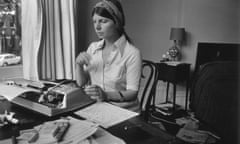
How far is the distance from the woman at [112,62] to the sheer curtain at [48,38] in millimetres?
877

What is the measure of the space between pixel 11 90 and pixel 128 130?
536 mm

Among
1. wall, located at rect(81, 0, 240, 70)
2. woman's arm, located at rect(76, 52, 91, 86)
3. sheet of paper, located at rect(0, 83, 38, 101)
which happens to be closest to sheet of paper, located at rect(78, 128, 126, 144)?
sheet of paper, located at rect(0, 83, 38, 101)

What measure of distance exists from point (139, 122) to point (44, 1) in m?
1.71

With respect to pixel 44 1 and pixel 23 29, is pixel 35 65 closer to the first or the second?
pixel 23 29

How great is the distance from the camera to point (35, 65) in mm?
2168

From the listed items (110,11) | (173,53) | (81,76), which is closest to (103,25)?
(110,11)

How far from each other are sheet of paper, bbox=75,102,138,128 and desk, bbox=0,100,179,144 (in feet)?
0.09

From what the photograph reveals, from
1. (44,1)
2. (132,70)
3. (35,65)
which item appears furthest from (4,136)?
(44,1)

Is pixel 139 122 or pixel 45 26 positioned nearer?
pixel 139 122

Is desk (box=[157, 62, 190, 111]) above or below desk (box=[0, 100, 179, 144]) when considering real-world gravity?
below

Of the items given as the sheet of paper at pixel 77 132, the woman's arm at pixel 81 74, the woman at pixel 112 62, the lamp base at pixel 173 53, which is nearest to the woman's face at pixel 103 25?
the woman at pixel 112 62

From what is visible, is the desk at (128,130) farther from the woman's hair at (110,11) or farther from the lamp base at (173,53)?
the lamp base at (173,53)

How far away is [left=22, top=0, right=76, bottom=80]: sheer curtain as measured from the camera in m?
2.12

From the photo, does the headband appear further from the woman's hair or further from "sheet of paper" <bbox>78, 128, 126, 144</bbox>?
"sheet of paper" <bbox>78, 128, 126, 144</bbox>
